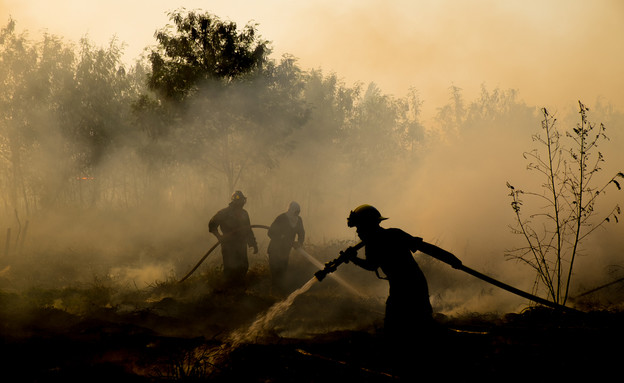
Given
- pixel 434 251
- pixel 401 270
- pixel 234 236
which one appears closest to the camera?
pixel 434 251

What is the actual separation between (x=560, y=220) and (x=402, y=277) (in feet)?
39.6

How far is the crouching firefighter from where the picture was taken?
373cm

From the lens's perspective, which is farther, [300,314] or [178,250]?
[178,250]

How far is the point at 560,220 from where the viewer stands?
43.0 feet

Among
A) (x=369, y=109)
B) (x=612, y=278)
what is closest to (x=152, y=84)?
(x=612, y=278)

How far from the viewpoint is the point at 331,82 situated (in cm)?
2858

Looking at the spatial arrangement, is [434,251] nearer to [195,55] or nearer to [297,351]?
[297,351]

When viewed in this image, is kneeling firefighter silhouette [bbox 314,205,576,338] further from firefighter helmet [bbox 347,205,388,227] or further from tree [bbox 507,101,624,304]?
tree [bbox 507,101,624,304]

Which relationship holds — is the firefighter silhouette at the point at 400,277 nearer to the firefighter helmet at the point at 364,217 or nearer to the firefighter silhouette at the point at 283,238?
the firefighter helmet at the point at 364,217

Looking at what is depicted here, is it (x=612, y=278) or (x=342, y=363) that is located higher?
(x=612, y=278)

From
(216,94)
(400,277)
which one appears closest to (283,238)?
(400,277)

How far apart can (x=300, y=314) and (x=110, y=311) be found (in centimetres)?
370

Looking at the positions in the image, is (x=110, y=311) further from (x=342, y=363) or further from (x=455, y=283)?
(x=455, y=283)

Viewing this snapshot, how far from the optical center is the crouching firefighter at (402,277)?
3.73m
